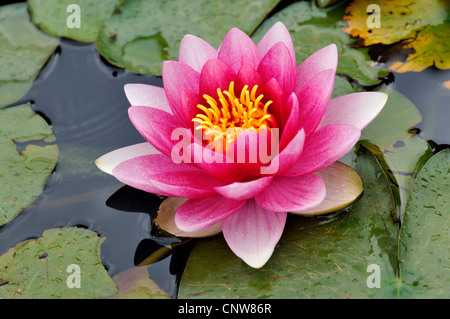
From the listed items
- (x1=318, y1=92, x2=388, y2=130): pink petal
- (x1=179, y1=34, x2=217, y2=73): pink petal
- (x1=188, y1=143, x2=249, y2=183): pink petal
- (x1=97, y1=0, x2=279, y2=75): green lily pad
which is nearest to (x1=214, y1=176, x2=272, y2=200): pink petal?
(x1=188, y1=143, x2=249, y2=183): pink petal

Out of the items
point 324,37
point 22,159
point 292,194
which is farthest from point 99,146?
point 324,37

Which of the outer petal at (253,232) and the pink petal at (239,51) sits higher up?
the pink petal at (239,51)

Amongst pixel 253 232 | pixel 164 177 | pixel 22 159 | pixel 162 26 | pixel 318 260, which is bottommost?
pixel 318 260

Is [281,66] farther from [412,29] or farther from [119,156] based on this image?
[412,29]

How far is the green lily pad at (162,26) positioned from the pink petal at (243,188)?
130 cm

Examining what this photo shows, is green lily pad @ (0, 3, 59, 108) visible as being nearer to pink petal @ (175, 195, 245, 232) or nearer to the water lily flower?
the water lily flower

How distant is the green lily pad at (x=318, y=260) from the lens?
1.83 meters

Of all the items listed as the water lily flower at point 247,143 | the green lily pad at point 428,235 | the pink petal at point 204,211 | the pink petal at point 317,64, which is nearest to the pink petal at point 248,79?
the water lily flower at point 247,143

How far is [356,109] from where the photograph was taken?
2.04 m

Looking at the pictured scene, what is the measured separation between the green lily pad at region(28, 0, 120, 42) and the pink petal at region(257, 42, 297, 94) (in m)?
1.57

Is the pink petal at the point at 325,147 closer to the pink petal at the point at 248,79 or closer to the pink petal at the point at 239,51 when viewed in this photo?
the pink petal at the point at 248,79

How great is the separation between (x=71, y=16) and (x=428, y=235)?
269 centimetres

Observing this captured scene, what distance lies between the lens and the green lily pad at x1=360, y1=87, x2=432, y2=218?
213 centimetres
